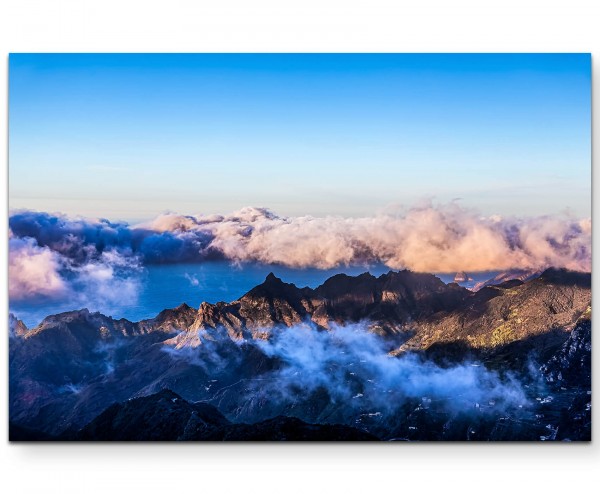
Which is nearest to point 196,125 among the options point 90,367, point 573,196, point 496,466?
point 90,367

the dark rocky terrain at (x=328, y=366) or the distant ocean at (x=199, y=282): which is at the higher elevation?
the distant ocean at (x=199, y=282)
